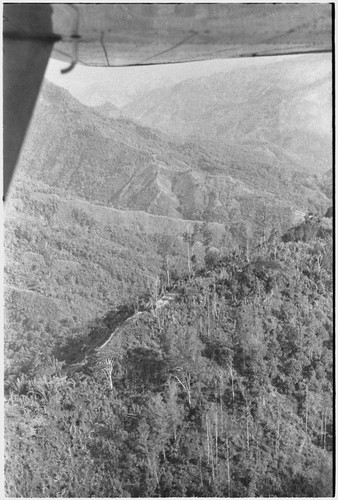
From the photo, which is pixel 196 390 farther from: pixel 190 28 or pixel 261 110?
pixel 190 28

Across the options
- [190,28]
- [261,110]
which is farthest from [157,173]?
[190,28]

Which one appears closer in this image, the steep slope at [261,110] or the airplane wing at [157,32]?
the airplane wing at [157,32]

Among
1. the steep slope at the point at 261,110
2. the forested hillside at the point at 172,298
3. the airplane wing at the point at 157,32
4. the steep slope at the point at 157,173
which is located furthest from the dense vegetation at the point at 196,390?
the airplane wing at the point at 157,32

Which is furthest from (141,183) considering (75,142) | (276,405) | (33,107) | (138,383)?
(276,405)

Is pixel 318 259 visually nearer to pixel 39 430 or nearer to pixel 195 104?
pixel 195 104

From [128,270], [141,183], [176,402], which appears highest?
[141,183]

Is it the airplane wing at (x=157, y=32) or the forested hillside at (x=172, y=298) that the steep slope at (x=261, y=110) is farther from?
the airplane wing at (x=157, y=32)
